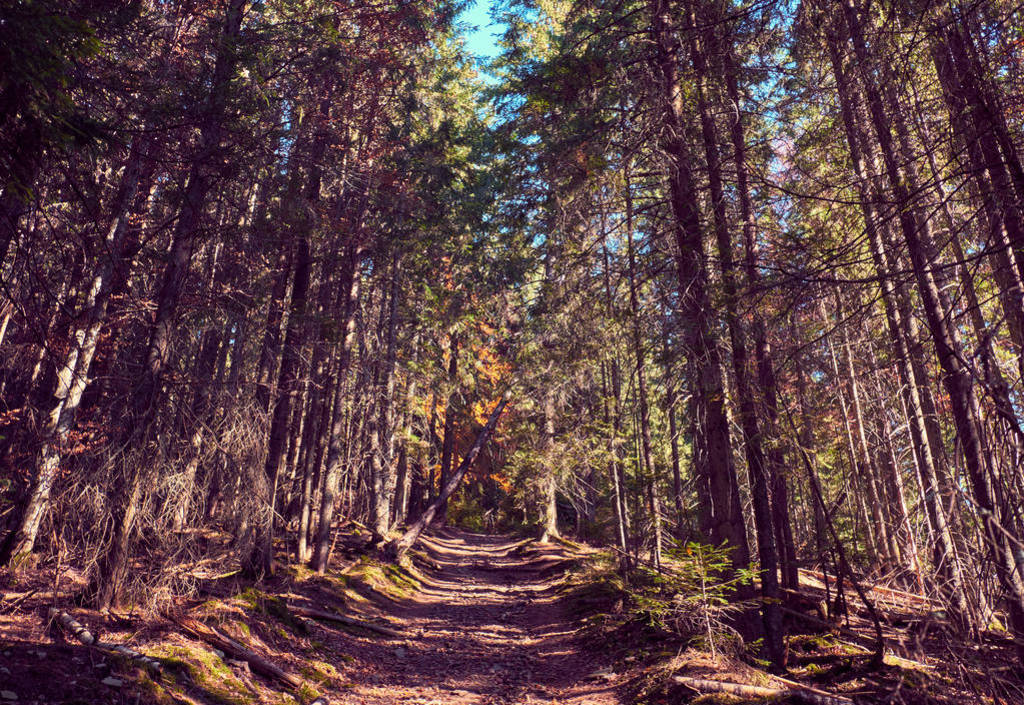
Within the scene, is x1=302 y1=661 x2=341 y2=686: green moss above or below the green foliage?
below

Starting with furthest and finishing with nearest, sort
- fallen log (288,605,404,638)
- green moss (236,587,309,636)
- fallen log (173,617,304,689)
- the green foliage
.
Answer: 1. fallen log (288,605,404,638)
2. green moss (236,587,309,636)
3. fallen log (173,617,304,689)
4. the green foliage

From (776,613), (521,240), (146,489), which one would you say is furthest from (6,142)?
(521,240)

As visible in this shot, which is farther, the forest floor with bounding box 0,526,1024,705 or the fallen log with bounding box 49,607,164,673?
the fallen log with bounding box 49,607,164,673

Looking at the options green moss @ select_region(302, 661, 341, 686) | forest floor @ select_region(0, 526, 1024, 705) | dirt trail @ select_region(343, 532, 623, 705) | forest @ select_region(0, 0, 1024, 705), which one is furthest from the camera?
dirt trail @ select_region(343, 532, 623, 705)

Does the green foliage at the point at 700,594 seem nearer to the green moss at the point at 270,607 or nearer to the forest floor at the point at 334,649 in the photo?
the forest floor at the point at 334,649

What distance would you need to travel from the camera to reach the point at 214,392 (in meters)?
8.34

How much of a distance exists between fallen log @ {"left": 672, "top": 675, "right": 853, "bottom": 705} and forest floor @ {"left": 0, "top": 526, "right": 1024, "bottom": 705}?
0.11 ft

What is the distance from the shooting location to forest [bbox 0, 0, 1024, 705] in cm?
444

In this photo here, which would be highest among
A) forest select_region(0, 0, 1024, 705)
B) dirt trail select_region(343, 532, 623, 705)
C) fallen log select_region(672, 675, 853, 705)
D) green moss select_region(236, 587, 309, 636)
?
forest select_region(0, 0, 1024, 705)

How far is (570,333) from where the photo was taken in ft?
51.8

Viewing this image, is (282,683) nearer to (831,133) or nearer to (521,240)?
(831,133)

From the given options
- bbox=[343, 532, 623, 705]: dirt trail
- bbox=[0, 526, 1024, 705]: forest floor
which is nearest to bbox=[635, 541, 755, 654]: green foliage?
bbox=[0, 526, 1024, 705]: forest floor

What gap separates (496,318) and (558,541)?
9.37m

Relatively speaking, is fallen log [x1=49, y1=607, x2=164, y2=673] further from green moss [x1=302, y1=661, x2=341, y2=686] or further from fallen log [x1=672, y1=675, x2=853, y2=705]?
fallen log [x1=672, y1=675, x2=853, y2=705]
